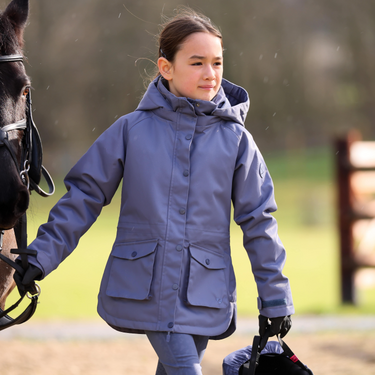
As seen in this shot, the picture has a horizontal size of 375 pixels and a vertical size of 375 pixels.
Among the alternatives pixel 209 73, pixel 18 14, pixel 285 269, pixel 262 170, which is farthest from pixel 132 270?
pixel 285 269

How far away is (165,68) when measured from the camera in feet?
7.32

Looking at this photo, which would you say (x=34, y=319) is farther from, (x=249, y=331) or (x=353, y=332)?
(x=353, y=332)

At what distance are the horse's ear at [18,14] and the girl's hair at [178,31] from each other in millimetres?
569

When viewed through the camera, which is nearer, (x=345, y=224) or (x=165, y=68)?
(x=165, y=68)

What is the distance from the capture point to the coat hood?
213 cm

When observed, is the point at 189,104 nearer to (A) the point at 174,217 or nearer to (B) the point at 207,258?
(A) the point at 174,217

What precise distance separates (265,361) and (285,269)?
701 cm

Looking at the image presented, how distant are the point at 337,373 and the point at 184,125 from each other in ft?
8.65

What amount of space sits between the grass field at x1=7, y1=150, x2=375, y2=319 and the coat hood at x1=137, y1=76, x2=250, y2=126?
79 cm

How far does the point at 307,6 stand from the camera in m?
34.8

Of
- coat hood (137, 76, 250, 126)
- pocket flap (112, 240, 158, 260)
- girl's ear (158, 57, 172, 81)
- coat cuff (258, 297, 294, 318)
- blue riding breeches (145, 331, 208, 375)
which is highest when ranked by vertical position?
girl's ear (158, 57, 172, 81)

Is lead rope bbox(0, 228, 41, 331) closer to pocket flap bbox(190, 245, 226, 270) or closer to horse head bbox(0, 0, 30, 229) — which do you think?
horse head bbox(0, 0, 30, 229)

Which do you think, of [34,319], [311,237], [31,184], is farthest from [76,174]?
[311,237]

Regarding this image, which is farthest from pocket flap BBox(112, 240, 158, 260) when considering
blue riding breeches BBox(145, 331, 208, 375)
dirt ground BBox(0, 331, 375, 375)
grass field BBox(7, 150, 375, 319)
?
dirt ground BBox(0, 331, 375, 375)
